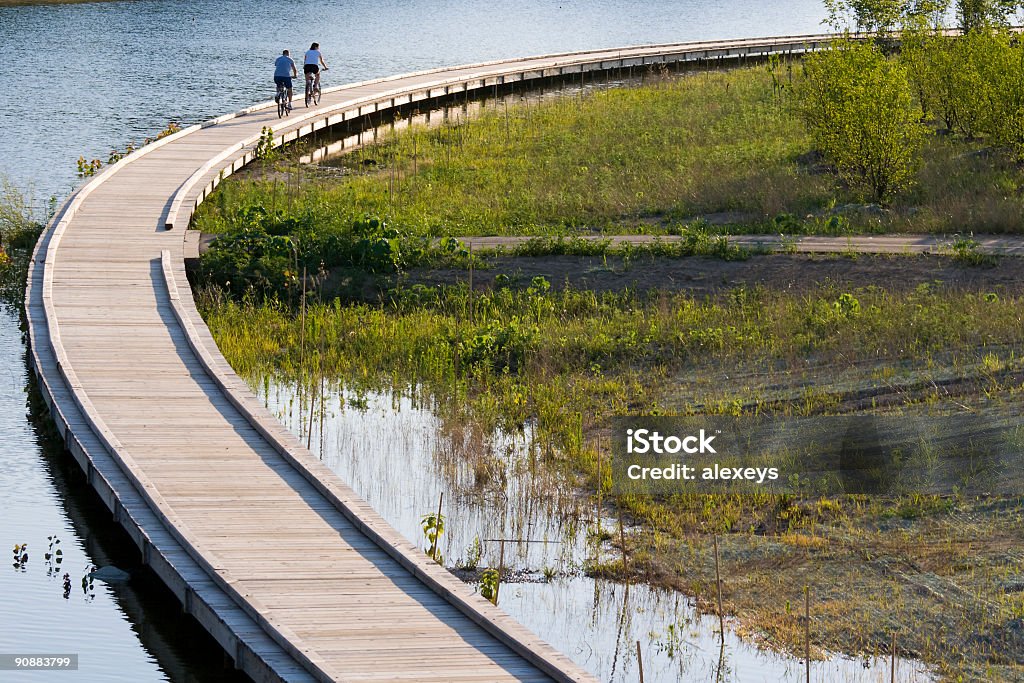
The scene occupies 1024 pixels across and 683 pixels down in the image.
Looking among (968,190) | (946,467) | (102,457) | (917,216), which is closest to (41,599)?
(102,457)

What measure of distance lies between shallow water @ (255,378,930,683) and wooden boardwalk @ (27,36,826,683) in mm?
925

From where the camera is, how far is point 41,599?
35.8ft

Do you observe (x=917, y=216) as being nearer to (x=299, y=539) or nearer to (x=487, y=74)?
(x=299, y=539)

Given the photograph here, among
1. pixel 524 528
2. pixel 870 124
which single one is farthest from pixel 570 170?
pixel 524 528

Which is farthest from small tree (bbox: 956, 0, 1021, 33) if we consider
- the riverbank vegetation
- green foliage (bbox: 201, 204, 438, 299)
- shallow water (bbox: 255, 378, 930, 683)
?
shallow water (bbox: 255, 378, 930, 683)

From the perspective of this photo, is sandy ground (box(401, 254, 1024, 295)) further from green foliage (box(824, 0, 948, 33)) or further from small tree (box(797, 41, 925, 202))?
green foliage (box(824, 0, 948, 33))

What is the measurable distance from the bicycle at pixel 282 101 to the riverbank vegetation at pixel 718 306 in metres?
2.08

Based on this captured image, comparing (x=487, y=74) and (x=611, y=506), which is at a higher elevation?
(x=487, y=74)

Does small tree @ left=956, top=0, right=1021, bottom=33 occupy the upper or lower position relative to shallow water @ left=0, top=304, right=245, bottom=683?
Result: upper

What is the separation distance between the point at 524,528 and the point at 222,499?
8.37ft

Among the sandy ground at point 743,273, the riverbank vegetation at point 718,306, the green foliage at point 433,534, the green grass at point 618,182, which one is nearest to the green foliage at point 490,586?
the green foliage at point 433,534

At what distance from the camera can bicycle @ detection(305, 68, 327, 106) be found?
1318 inches

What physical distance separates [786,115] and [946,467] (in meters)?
22.3

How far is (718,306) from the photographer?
17.8 m
